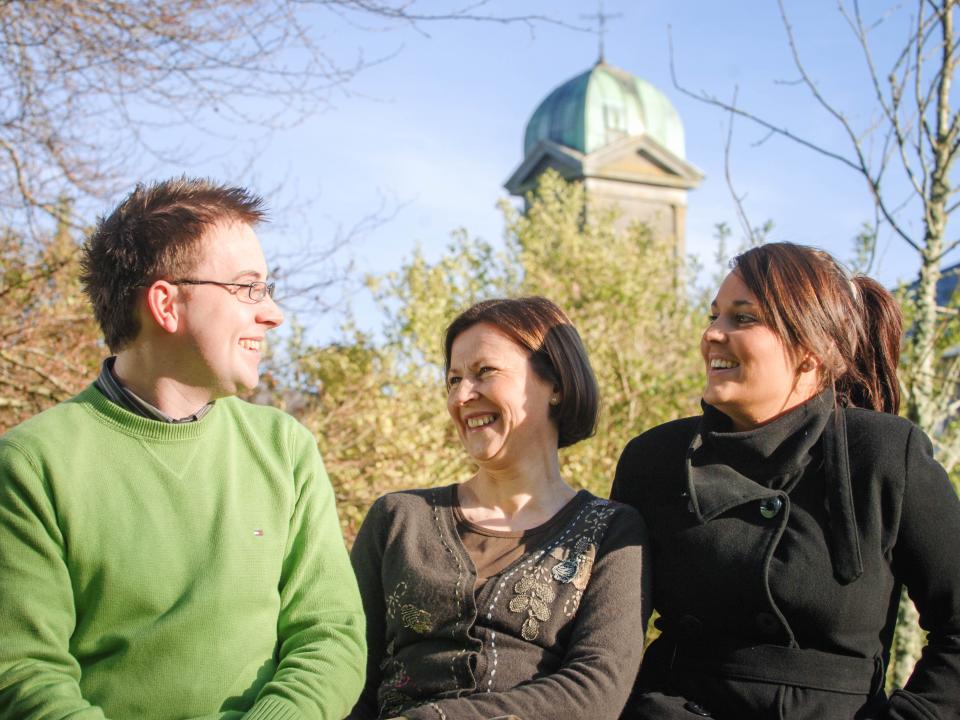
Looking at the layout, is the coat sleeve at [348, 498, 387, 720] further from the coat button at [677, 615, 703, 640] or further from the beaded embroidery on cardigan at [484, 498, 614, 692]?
the coat button at [677, 615, 703, 640]

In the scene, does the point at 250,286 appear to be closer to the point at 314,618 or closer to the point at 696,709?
the point at 314,618

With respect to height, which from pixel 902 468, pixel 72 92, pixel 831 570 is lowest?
pixel 831 570

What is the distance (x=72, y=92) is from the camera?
5.18 meters

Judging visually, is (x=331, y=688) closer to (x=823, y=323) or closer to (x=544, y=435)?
(x=544, y=435)

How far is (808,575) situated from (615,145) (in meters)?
21.0

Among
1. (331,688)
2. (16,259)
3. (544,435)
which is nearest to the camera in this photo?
(331,688)

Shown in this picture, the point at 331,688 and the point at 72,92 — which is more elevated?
the point at 72,92

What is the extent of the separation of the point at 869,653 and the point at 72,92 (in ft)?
14.5

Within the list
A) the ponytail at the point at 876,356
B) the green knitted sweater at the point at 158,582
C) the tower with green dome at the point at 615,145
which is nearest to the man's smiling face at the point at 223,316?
the green knitted sweater at the point at 158,582

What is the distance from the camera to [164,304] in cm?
233

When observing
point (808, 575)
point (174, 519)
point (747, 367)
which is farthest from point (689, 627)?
point (174, 519)

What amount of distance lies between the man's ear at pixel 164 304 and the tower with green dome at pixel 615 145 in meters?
19.6

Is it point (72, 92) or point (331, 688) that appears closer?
point (331, 688)

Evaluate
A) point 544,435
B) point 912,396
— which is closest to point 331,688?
point 544,435
